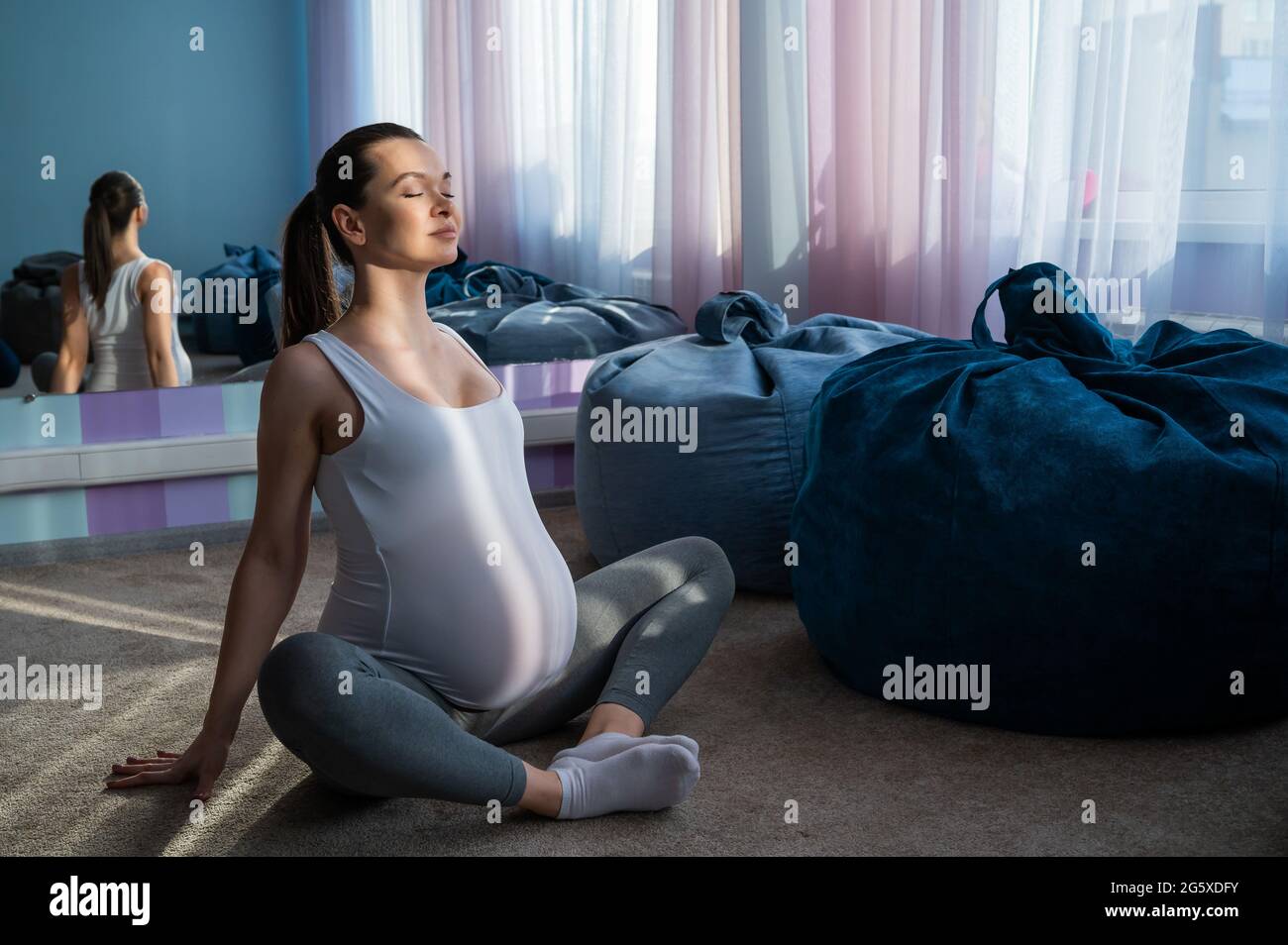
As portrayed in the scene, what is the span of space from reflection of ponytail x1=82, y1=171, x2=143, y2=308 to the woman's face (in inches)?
65.2

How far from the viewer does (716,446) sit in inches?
99.4

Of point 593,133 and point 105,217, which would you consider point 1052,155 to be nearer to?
point 593,133

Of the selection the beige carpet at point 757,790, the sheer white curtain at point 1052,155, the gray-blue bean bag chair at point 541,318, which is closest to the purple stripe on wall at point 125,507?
the gray-blue bean bag chair at point 541,318

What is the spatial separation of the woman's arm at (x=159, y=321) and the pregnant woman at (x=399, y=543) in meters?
1.53

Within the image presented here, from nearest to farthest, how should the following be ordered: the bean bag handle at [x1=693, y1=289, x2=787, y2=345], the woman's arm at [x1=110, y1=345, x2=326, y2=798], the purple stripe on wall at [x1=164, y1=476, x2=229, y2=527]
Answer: the woman's arm at [x1=110, y1=345, x2=326, y2=798] < the bean bag handle at [x1=693, y1=289, x2=787, y2=345] < the purple stripe on wall at [x1=164, y1=476, x2=229, y2=527]

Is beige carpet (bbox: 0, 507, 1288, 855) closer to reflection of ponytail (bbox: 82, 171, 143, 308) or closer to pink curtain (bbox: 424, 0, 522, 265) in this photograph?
reflection of ponytail (bbox: 82, 171, 143, 308)

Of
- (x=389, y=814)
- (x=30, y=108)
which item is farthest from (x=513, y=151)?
(x=389, y=814)

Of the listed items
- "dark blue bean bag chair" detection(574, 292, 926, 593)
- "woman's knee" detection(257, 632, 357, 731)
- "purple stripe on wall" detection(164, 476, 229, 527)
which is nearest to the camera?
"woman's knee" detection(257, 632, 357, 731)

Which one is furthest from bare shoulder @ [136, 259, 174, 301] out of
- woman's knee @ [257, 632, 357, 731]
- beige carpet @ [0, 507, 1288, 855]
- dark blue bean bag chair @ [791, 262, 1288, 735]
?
woman's knee @ [257, 632, 357, 731]

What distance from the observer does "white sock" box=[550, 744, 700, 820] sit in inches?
62.2

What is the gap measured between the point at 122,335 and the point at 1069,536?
224cm

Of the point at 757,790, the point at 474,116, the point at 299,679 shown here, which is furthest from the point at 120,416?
the point at 757,790

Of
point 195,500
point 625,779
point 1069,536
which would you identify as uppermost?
point 1069,536

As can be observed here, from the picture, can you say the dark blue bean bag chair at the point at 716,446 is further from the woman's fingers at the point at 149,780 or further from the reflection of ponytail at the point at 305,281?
the woman's fingers at the point at 149,780
